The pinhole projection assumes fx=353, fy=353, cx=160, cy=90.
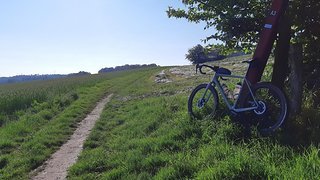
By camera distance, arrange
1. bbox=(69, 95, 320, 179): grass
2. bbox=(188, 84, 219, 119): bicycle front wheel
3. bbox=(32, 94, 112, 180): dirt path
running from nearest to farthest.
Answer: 1. bbox=(69, 95, 320, 179): grass
2. bbox=(32, 94, 112, 180): dirt path
3. bbox=(188, 84, 219, 119): bicycle front wheel

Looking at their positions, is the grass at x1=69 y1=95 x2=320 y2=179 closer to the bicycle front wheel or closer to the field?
the field

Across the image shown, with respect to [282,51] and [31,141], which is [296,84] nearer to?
[282,51]

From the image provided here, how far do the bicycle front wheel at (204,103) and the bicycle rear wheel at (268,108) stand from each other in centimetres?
147

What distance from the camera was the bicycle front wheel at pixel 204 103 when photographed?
32.4ft

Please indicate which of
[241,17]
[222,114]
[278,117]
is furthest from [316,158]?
[241,17]

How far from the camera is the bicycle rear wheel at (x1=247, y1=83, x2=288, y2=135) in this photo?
7.82 m

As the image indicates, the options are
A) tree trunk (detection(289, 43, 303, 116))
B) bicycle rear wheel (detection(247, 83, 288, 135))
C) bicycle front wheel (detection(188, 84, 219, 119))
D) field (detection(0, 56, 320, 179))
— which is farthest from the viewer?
bicycle front wheel (detection(188, 84, 219, 119))

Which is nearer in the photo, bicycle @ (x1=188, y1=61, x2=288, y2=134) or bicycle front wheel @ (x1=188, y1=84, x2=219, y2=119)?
bicycle @ (x1=188, y1=61, x2=288, y2=134)

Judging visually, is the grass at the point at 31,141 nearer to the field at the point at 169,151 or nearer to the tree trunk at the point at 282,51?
the field at the point at 169,151

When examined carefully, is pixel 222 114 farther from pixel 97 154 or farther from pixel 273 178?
pixel 273 178

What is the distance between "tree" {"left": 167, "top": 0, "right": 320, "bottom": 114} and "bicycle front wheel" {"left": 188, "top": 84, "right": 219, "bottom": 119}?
1.72 m

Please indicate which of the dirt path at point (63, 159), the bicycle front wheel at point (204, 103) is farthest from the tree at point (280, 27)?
the dirt path at point (63, 159)

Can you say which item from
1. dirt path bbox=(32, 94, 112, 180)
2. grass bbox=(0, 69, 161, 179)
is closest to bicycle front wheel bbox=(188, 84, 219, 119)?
dirt path bbox=(32, 94, 112, 180)

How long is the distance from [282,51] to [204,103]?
8.40 feet
